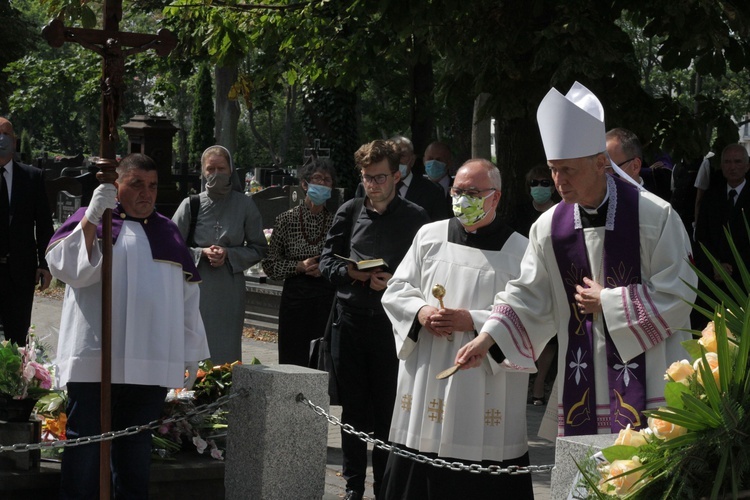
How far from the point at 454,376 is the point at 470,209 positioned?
32.8 inches

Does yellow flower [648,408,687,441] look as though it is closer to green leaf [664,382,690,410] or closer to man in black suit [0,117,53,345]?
green leaf [664,382,690,410]

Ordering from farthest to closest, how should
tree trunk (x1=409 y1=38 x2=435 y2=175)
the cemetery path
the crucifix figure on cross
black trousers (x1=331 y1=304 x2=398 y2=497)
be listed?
tree trunk (x1=409 y1=38 x2=435 y2=175)
the cemetery path
black trousers (x1=331 y1=304 x2=398 y2=497)
the crucifix figure on cross

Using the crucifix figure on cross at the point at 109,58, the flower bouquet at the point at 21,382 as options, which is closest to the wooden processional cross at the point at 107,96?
the crucifix figure on cross at the point at 109,58

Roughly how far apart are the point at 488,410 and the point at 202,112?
48.2 meters

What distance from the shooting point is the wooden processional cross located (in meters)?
5.77

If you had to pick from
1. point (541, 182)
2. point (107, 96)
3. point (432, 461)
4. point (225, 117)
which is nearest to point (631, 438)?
point (432, 461)

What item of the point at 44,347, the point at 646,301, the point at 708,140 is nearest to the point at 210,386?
the point at 44,347

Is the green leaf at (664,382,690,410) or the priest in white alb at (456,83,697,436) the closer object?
the green leaf at (664,382,690,410)

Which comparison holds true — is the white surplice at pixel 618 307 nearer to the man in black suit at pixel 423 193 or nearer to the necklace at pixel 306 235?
the necklace at pixel 306 235

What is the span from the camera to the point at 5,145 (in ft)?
29.4

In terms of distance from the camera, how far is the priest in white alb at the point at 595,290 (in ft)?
16.6

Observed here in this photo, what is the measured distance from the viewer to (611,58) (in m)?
9.41

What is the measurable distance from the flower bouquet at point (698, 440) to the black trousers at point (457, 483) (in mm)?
2781

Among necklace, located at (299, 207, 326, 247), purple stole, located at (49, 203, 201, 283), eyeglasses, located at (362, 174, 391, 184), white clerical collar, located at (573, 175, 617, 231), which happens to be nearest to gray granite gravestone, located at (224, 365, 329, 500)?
purple stole, located at (49, 203, 201, 283)
